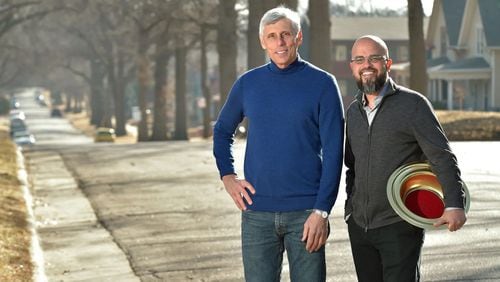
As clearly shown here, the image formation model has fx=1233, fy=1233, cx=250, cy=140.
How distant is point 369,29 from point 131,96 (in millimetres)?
53568

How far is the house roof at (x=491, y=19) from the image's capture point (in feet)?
186

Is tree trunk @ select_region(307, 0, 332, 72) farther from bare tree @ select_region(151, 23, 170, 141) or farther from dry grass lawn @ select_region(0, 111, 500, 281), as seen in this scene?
bare tree @ select_region(151, 23, 170, 141)

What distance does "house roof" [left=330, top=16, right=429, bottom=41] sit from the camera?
3314 inches

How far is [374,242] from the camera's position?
6648mm

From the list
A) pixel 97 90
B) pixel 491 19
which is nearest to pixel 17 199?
pixel 491 19

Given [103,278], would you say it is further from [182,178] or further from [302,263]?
[182,178]

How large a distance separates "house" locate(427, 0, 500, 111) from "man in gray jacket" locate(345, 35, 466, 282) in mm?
48600

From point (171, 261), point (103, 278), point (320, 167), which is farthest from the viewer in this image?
point (171, 261)

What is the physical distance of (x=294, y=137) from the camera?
21.4 ft

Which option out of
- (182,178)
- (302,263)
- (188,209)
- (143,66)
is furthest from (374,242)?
(143,66)

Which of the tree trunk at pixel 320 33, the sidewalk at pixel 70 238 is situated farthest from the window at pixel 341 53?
the sidewalk at pixel 70 238

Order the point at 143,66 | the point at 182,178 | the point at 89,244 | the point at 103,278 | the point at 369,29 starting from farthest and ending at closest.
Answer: the point at 369,29 → the point at 143,66 → the point at 182,178 → the point at 89,244 → the point at 103,278

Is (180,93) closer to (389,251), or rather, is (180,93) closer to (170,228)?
(170,228)

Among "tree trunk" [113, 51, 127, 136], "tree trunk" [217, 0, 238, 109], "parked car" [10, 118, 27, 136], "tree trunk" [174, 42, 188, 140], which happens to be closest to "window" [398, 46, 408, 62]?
"tree trunk" [113, 51, 127, 136]
